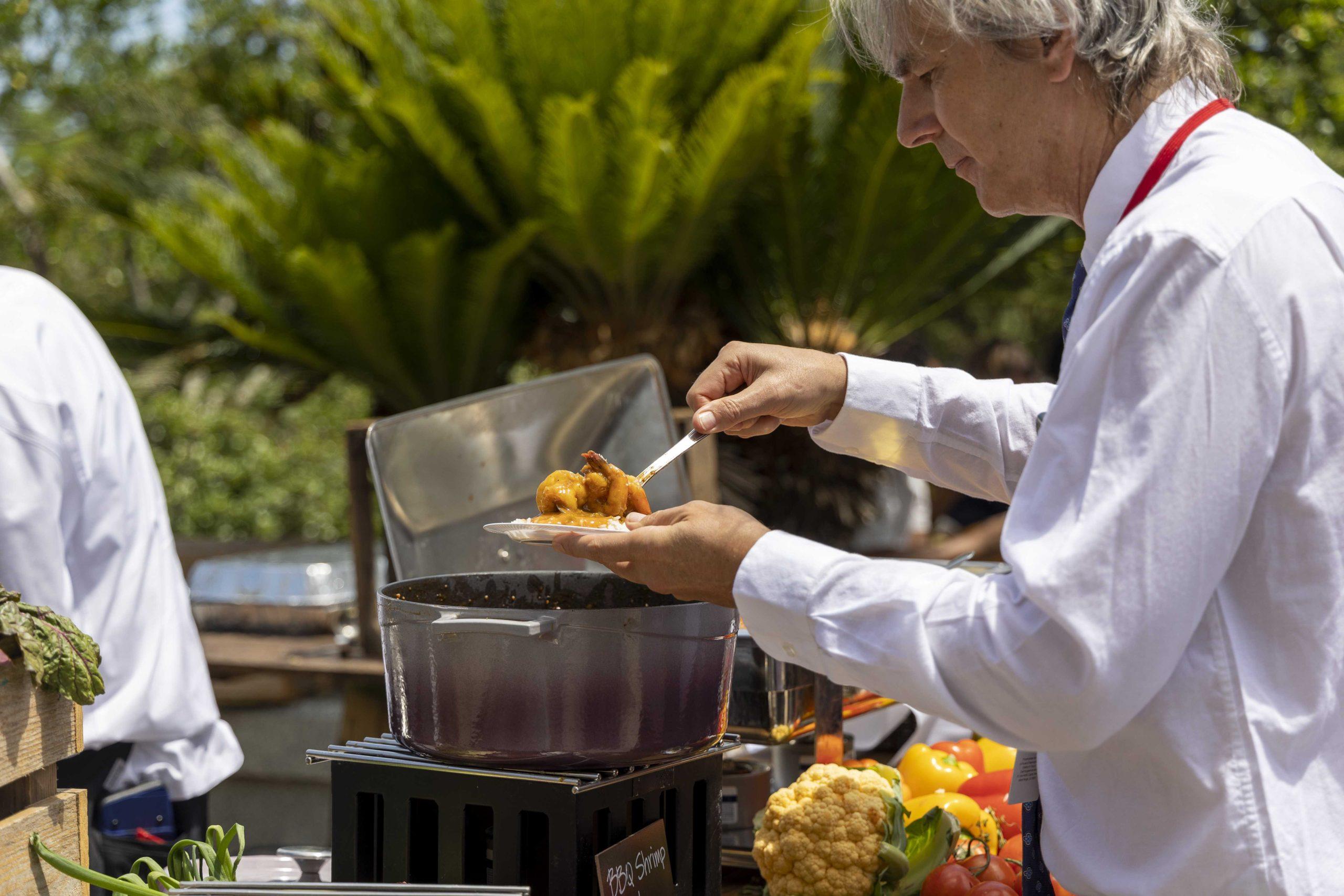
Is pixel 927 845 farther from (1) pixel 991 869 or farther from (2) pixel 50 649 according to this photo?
(2) pixel 50 649

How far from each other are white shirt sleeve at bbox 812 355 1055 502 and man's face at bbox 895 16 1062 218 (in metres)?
0.44

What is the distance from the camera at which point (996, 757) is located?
8.64ft

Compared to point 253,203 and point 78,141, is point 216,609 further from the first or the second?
point 78,141

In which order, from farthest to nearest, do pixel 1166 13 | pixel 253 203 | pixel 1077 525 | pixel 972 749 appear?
pixel 253 203 → pixel 972 749 → pixel 1166 13 → pixel 1077 525

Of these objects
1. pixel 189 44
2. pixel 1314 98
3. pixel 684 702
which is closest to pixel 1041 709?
pixel 684 702

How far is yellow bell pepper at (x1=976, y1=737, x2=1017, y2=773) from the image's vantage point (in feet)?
8.57

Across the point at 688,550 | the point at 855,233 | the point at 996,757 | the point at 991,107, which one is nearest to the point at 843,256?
the point at 855,233

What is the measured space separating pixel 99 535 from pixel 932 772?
1.72 meters

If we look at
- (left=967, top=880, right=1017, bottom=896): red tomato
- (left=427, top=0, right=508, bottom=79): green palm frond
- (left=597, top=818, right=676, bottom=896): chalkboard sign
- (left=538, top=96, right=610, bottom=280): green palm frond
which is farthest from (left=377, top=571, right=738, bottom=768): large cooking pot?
(left=427, top=0, right=508, bottom=79): green palm frond

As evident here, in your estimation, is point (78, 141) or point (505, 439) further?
point (78, 141)

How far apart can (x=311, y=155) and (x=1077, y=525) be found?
270 inches

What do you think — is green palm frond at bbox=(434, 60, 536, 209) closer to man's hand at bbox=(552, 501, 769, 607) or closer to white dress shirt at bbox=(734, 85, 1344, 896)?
man's hand at bbox=(552, 501, 769, 607)

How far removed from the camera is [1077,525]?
3.80 ft

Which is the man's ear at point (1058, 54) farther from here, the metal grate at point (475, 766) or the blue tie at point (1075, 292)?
the metal grate at point (475, 766)
